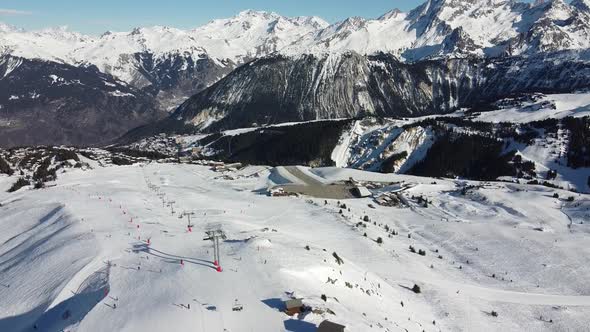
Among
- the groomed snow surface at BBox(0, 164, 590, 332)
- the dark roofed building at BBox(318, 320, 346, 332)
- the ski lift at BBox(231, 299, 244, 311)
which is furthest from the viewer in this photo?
the groomed snow surface at BBox(0, 164, 590, 332)

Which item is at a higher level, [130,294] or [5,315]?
[130,294]

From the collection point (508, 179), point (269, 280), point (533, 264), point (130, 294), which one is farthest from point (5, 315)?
point (508, 179)

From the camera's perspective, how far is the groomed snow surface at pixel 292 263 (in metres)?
32.6

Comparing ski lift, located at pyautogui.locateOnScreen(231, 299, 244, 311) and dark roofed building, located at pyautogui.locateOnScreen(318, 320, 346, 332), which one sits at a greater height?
dark roofed building, located at pyautogui.locateOnScreen(318, 320, 346, 332)

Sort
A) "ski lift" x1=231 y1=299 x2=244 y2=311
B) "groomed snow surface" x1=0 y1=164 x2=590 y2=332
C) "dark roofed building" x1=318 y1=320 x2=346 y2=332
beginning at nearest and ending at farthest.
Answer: "dark roofed building" x1=318 y1=320 x2=346 y2=332 < "ski lift" x1=231 y1=299 x2=244 y2=311 < "groomed snow surface" x1=0 y1=164 x2=590 y2=332

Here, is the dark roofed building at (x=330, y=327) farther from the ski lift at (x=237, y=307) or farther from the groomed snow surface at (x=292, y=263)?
the ski lift at (x=237, y=307)

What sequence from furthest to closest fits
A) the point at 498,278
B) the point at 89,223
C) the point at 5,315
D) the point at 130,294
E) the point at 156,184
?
the point at 156,184, the point at 89,223, the point at 498,278, the point at 5,315, the point at 130,294

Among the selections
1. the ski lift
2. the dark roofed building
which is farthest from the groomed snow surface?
the dark roofed building

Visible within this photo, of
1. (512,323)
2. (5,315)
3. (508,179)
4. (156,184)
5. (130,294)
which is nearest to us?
(130,294)

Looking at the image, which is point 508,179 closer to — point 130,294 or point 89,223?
point 89,223

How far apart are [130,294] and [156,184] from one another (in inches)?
2911

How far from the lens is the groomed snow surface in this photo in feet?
107

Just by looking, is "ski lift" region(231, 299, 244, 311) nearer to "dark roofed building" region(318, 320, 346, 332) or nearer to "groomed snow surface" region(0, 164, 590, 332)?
"groomed snow surface" region(0, 164, 590, 332)

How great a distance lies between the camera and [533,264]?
178ft
